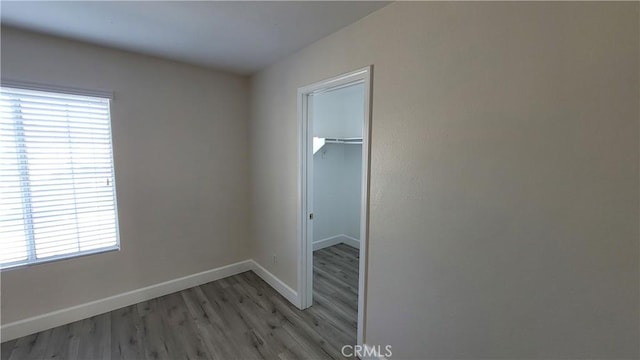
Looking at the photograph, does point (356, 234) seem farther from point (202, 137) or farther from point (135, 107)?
point (135, 107)

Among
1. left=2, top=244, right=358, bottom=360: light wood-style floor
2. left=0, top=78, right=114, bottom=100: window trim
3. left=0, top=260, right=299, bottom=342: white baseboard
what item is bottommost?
left=2, top=244, right=358, bottom=360: light wood-style floor

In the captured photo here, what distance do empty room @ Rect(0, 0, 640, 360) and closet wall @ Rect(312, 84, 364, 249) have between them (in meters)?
0.46

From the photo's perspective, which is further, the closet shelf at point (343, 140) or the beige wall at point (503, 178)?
the closet shelf at point (343, 140)

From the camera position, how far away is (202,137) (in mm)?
2977

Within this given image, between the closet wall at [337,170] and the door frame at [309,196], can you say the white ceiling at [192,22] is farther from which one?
the closet wall at [337,170]

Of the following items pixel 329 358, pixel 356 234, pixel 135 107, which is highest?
pixel 135 107

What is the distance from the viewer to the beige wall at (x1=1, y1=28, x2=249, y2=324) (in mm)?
2203

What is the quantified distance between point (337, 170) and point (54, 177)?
3227 mm

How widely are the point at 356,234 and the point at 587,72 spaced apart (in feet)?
12.1

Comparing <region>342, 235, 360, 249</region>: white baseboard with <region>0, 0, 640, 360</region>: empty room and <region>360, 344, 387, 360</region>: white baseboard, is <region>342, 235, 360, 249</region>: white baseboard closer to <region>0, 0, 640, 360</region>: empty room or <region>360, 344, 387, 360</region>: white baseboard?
<region>0, 0, 640, 360</region>: empty room

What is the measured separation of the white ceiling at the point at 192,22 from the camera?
1.67 metres

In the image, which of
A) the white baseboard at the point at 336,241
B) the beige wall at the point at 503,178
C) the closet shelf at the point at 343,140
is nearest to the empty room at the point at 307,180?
the beige wall at the point at 503,178

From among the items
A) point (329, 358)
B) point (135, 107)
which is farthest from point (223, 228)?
point (329, 358)

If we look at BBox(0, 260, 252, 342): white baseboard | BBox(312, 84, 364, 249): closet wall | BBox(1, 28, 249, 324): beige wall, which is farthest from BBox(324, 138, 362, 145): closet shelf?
BBox(0, 260, 252, 342): white baseboard
